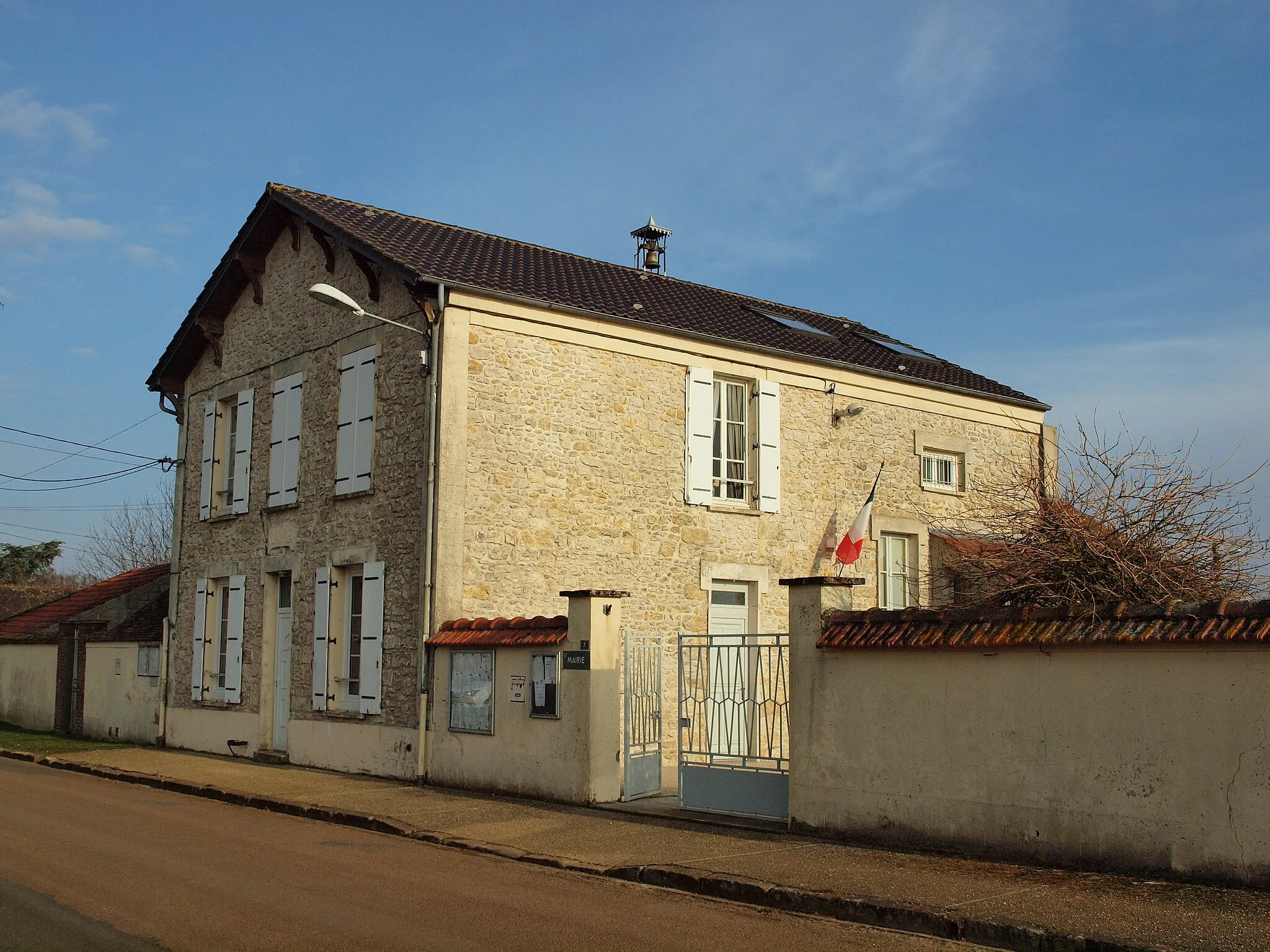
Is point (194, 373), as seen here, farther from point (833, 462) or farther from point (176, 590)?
point (833, 462)

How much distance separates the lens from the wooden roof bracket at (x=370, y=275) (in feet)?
52.2

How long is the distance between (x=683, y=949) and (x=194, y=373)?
57.1 ft

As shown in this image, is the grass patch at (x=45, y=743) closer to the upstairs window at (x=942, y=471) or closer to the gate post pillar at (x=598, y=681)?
the gate post pillar at (x=598, y=681)

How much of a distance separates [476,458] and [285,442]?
4.63 metres

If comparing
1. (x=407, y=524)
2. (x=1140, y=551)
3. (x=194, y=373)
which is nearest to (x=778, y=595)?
(x=407, y=524)

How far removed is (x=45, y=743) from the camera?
2056cm

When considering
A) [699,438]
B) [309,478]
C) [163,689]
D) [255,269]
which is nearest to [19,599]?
[163,689]

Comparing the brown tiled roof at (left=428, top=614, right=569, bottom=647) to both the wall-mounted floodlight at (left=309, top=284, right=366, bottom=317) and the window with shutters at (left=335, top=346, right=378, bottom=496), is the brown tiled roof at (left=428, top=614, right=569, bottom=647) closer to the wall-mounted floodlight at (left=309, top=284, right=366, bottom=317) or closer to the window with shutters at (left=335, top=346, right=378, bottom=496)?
the window with shutters at (left=335, top=346, right=378, bottom=496)

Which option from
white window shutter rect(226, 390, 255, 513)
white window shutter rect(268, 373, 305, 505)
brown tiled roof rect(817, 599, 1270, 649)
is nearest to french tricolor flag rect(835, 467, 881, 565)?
brown tiled roof rect(817, 599, 1270, 649)

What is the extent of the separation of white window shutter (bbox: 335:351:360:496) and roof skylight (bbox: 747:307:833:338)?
693 cm

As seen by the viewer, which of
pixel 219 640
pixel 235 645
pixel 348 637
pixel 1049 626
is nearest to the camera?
pixel 1049 626

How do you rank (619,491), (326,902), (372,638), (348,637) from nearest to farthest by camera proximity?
(326,902)
(372,638)
(619,491)
(348,637)

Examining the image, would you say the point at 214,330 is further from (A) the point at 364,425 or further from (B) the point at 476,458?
(B) the point at 476,458

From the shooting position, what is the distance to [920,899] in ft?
23.4
